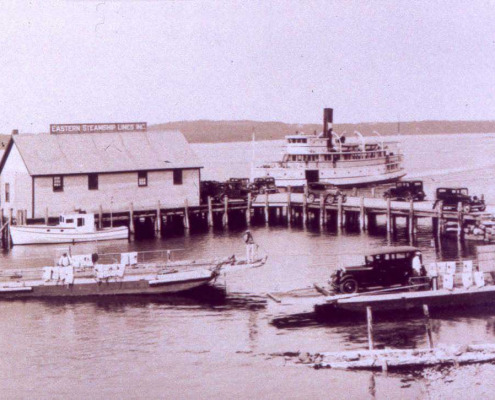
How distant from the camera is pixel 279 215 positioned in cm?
8275

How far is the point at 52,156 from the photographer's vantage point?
7162cm

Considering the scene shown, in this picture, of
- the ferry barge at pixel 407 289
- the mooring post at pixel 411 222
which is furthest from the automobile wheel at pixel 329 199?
the ferry barge at pixel 407 289

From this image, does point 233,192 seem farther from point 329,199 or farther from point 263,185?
point 329,199

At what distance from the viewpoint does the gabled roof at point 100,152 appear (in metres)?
70.9

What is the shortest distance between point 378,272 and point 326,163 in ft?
194

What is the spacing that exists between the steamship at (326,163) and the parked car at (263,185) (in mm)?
5776

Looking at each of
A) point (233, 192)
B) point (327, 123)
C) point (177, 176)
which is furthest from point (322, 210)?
point (327, 123)

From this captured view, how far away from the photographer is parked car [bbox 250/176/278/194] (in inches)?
3376

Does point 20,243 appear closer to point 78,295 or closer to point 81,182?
point 81,182

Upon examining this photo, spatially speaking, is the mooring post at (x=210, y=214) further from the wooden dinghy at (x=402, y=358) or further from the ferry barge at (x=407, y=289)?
the wooden dinghy at (x=402, y=358)

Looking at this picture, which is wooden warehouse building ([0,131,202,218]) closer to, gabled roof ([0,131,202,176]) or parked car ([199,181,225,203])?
gabled roof ([0,131,202,176])

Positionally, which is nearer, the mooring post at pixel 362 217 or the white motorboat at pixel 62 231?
the white motorboat at pixel 62 231

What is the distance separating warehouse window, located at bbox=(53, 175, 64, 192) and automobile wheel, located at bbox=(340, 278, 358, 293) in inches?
1375

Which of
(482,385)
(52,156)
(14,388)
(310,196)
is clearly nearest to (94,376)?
(14,388)
